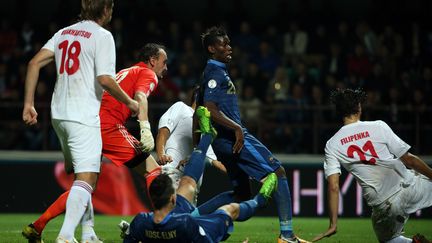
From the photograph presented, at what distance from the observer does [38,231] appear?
27.4 ft

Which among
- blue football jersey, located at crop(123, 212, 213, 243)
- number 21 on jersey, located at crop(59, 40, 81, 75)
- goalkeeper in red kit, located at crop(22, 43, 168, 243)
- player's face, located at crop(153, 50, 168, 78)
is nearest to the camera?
blue football jersey, located at crop(123, 212, 213, 243)

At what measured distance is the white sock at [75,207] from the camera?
748cm

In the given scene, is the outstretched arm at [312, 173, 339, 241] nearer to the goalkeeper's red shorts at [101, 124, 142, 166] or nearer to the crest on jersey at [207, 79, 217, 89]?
the crest on jersey at [207, 79, 217, 89]

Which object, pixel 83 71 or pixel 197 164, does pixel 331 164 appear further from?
pixel 83 71

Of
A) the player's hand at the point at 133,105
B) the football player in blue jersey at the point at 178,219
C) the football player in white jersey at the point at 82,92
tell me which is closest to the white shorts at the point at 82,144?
the football player in white jersey at the point at 82,92

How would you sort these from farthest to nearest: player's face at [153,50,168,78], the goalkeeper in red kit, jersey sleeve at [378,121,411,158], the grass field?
the grass field, player's face at [153,50,168,78], the goalkeeper in red kit, jersey sleeve at [378,121,411,158]

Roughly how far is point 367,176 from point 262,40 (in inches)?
421

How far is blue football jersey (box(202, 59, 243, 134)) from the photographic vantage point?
8.88 meters

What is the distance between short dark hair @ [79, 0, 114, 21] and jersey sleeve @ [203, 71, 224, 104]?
1.53 metres

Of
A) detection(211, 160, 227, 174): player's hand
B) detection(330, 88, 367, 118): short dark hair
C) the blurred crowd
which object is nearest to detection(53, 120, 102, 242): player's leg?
detection(330, 88, 367, 118): short dark hair

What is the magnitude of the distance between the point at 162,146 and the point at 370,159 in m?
2.40

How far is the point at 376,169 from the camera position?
28.1 feet

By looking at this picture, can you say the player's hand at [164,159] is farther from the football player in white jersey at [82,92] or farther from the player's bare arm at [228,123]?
the football player in white jersey at [82,92]

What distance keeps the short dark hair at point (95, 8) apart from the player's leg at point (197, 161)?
4.72 ft
